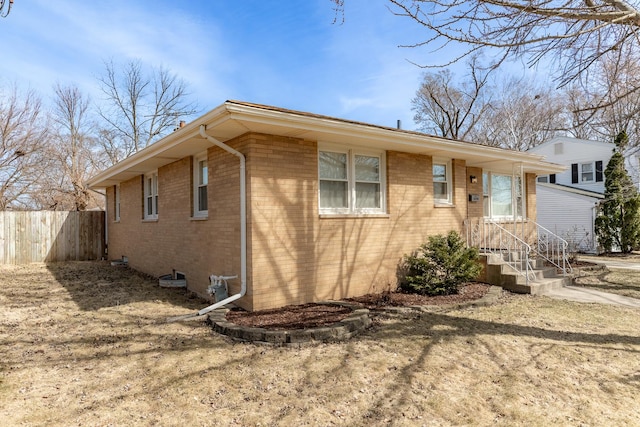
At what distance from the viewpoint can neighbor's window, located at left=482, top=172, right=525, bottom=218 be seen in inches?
443

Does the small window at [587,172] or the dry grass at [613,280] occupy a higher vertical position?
the small window at [587,172]

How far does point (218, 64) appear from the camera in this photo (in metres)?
16.4

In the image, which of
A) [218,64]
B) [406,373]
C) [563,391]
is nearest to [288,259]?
[406,373]

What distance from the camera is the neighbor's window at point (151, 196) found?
10.8 meters

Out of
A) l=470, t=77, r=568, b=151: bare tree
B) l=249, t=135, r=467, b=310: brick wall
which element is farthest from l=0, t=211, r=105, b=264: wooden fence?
l=470, t=77, r=568, b=151: bare tree

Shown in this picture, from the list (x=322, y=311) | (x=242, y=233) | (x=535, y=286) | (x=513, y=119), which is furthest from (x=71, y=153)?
(x=513, y=119)

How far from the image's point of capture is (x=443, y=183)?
31.2ft

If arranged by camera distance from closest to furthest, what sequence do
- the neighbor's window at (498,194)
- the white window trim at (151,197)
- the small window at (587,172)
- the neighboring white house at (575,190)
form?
1. the white window trim at (151,197)
2. the neighbor's window at (498,194)
3. the neighboring white house at (575,190)
4. the small window at (587,172)

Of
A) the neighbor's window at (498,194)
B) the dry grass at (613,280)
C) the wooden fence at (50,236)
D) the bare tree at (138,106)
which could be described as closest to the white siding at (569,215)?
the dry grass at (613,280)

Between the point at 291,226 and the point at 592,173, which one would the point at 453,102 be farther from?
the point at 291,226

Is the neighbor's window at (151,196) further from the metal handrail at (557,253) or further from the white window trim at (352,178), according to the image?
the metal handrail at (557,253)

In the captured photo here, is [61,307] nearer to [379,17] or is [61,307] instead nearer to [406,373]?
[406,373]

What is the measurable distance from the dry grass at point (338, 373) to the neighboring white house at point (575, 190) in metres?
13.3

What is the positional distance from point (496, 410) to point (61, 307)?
7.56m
